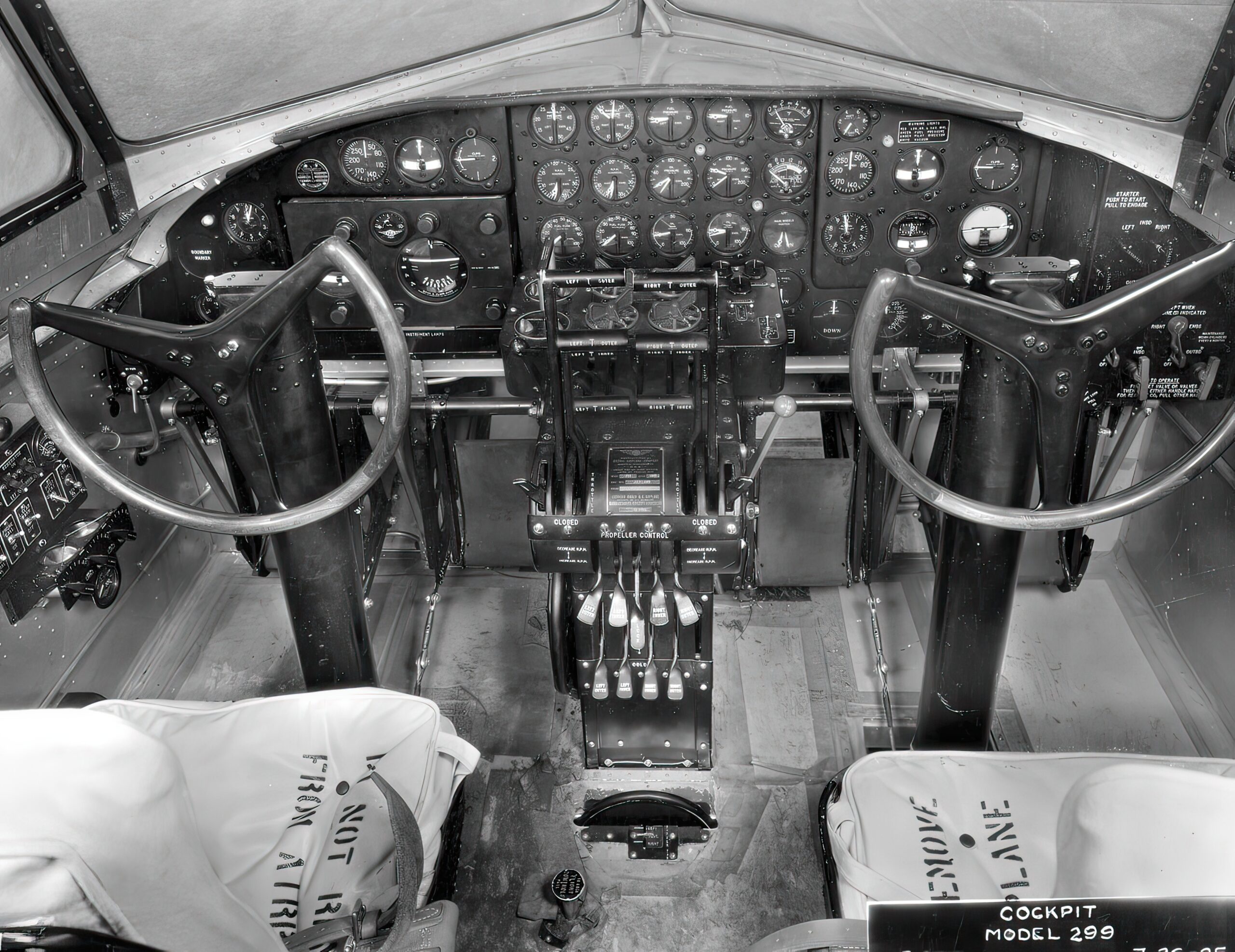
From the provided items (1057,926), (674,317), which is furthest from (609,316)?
(1057,926)

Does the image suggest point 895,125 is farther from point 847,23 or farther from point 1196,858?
point 1196,858

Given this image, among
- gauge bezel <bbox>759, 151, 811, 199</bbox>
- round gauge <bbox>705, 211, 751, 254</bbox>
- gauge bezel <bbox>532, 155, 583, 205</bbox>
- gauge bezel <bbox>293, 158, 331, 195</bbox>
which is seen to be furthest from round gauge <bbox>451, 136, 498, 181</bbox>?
gauge bezel <bbox>759, 151, 811, 199</bbox>

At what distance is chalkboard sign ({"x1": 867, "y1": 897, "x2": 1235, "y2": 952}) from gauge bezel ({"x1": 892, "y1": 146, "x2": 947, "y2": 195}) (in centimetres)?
268

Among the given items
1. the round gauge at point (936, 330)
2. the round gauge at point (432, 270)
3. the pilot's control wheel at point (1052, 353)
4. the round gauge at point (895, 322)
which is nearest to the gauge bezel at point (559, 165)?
the round gauge at point (432, 270)

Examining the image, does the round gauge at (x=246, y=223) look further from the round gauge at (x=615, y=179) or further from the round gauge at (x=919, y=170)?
the round gauge at (x=919, y=170)

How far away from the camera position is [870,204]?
11.0 ft

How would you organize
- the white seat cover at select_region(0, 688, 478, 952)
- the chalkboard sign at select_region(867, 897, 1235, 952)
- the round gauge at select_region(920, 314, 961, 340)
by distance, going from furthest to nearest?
the round gauge at select_region(920, 314, 961, 340), the white seat cover at select_region(0, 688, 478, 952), the chalkboard sign at select_region(867, 897, 1235, 952)

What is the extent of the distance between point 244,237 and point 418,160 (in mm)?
659

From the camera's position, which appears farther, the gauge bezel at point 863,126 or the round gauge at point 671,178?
the round gauge at point 671,178

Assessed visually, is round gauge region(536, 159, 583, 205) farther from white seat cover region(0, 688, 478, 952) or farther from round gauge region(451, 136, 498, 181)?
white seat cover region(0, 688, 478, 952)

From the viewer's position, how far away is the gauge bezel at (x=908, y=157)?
3.23 meters

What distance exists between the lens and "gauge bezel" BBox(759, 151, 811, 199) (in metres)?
3.29

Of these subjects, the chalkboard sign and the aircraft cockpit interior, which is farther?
the aircraft cockpit interior

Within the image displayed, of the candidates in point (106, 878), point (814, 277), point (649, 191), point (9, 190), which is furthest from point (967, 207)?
point (106, 878)
